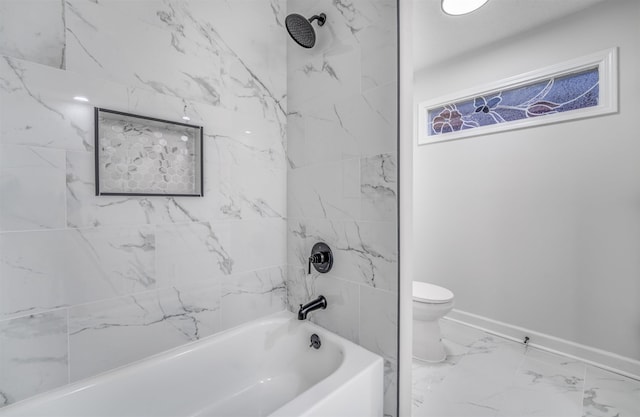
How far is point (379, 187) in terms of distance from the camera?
1232mm

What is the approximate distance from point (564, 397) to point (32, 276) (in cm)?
276

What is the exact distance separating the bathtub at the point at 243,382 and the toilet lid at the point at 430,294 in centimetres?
92

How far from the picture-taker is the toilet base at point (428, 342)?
6.61 feet

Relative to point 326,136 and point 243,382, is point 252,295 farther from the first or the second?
point 326,136

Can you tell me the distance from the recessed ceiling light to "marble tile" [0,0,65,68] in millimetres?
2131

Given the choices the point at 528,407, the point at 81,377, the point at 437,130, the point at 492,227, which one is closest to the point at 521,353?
the point at 528,407

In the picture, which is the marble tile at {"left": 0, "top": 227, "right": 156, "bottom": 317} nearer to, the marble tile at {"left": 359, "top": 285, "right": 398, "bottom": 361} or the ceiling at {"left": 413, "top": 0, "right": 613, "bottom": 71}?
the marble tile at {"left": 359, "top": 285, "right": 398, "bottom": 361}

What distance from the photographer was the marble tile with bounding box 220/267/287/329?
57.6 inches

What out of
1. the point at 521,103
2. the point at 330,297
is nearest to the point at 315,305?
the point at 330,297

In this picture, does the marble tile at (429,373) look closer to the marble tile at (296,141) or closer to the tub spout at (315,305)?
the tub spout at (315,305)

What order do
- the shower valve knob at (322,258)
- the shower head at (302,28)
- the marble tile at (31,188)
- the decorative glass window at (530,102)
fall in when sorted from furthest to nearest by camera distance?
the decorative glass window at (530,102)
the shower valve knob at (322,258)
the shower head at (302,28)
the marble tile at (31,188)

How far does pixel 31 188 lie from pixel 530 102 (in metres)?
3.22

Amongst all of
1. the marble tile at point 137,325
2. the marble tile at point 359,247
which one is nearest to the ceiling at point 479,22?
the marble tile at point 359,247

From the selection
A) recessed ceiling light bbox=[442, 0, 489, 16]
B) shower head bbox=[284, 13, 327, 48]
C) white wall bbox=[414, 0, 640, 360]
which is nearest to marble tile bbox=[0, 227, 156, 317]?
shower head bbox=[284, 13, 327, 48]
